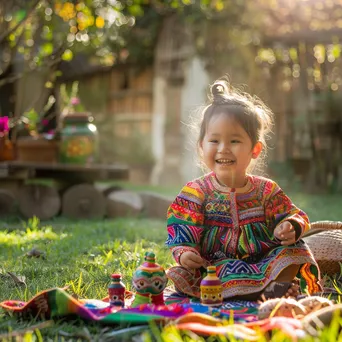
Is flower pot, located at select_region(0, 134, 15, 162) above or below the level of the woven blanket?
above

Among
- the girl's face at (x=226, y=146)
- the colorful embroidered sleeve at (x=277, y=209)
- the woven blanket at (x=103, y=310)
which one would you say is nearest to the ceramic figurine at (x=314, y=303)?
the woven blanket at (x=103, y=310)

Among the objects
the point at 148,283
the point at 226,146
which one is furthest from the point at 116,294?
the point at 226,146

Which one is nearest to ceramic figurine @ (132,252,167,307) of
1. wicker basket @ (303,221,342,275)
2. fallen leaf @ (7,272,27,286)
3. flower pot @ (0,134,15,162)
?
fallen leaf @ (7,272,27,286)

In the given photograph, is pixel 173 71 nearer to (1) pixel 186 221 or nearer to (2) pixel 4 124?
(2) pixel 4 124

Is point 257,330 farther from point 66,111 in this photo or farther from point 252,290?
point 66,111

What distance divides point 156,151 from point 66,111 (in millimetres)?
5675

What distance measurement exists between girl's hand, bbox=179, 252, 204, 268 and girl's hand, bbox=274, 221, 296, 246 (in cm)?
34

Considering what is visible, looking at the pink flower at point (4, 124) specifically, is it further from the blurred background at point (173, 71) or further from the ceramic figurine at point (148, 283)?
the ceramic figurine at point (148, 283)

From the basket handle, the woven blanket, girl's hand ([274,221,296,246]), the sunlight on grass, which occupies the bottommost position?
the sunlight on grass

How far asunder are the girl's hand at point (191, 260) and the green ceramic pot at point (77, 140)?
410 centimetres

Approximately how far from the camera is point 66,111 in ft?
23.7

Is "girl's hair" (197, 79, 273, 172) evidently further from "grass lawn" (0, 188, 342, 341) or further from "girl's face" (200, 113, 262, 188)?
"grass lawn" (0, 188, 342, 341)

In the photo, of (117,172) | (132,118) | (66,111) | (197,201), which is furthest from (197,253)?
(132,118)

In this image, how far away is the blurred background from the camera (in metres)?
7.18
